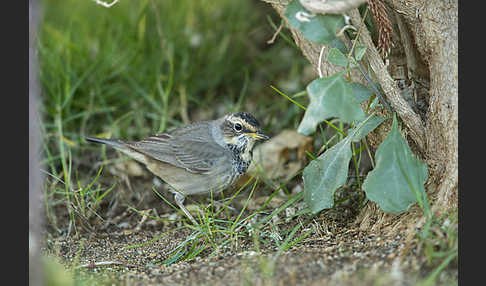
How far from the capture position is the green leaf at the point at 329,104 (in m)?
3.42

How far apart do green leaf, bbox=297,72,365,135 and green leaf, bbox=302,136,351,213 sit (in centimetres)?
62

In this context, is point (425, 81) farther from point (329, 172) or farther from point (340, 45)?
point (329, 172)

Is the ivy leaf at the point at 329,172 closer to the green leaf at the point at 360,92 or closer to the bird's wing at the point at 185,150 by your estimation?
the green leaf at the point at 360,92

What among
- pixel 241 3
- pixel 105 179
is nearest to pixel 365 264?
pixel 105 179

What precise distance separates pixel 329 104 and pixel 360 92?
2.09 feet

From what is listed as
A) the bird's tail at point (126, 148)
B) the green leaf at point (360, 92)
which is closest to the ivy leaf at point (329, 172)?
the green leaf at point (360, 92)

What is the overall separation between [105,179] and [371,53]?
3.13 m

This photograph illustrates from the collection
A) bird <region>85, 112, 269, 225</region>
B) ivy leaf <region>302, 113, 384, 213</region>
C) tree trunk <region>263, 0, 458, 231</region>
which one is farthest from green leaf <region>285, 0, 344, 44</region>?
bird <region>85, 112, 269, 225</region>

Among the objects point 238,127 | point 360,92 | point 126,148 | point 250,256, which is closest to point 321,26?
point 360,92

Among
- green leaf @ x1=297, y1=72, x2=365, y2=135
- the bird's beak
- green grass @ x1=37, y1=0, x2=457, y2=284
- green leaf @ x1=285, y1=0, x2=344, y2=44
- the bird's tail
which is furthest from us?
green grass @ x1=37, y1=0, x2=457, y2=284

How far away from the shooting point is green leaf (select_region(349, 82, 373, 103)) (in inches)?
157

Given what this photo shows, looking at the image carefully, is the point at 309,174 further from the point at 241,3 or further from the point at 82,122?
the point at 241,3

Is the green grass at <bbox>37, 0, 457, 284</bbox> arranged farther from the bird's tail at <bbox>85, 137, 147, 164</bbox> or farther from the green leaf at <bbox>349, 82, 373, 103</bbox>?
the green leaf at <bbox>349, 82, 373, 103</bbox>

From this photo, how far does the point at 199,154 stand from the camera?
5406 mm
